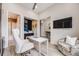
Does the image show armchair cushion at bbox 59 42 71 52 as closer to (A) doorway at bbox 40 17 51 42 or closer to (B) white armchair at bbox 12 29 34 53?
(A) doorway at bbox 40 17 51 42

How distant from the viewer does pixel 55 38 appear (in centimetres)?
174

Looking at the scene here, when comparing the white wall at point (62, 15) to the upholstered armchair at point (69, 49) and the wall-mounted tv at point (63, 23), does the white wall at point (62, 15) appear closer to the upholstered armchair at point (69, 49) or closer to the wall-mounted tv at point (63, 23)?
the wall-mounted tv at point (63, 23)

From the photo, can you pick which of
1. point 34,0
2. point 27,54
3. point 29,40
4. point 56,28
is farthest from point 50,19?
point 27,54

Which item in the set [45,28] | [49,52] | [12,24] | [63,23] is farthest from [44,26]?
[12,24]

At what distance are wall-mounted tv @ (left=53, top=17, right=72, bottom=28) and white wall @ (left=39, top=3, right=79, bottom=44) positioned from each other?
0.19 feet

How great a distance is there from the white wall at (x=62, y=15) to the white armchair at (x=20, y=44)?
0.49m

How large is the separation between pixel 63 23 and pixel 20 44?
0.96 meters

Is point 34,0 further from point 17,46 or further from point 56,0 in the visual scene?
point 17,46

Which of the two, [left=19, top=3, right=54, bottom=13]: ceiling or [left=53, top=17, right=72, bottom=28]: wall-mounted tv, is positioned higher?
[left=19, top=3, right=54, bottom=13]: ceiling

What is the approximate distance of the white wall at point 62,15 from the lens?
1.60 m

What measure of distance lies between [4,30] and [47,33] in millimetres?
835

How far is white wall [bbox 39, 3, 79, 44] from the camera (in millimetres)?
1601

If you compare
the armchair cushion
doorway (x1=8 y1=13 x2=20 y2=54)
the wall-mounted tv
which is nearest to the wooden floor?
doorway (x1=8 y1=13 x2=20 y2=54)

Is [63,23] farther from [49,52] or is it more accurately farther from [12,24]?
[12,24]
